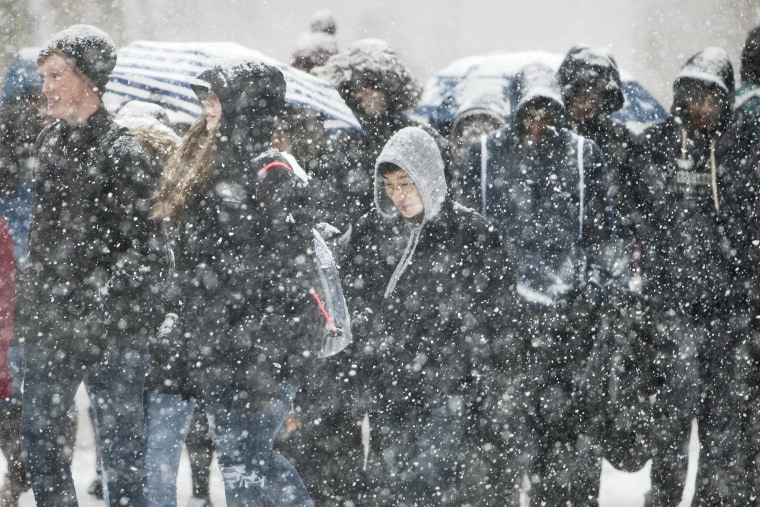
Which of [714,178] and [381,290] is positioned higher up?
[714,178]

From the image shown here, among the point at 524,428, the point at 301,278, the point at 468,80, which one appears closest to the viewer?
the point at 301,278

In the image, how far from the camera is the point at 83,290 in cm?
382

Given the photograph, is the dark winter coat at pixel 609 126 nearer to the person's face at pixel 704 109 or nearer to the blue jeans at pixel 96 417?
the person's face at pixel 704 109

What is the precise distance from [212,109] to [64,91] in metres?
0.60

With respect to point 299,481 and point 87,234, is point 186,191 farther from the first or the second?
point 299,481

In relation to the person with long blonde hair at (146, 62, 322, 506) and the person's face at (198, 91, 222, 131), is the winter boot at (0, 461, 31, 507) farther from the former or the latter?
the person's face at (198, 91, 222, 131)

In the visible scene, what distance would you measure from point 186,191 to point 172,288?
1.17 feet

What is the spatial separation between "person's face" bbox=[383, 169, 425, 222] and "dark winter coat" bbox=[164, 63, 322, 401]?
70cm

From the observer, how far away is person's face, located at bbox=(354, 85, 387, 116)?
18.9 feet

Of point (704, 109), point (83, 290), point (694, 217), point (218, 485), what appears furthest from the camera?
point (218, 485)

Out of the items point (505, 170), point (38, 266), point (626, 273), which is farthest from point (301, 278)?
point (626, 273)

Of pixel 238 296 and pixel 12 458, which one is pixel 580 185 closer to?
pixel 238 296

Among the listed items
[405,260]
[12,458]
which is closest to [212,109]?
[405,260]

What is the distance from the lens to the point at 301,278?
361cm
